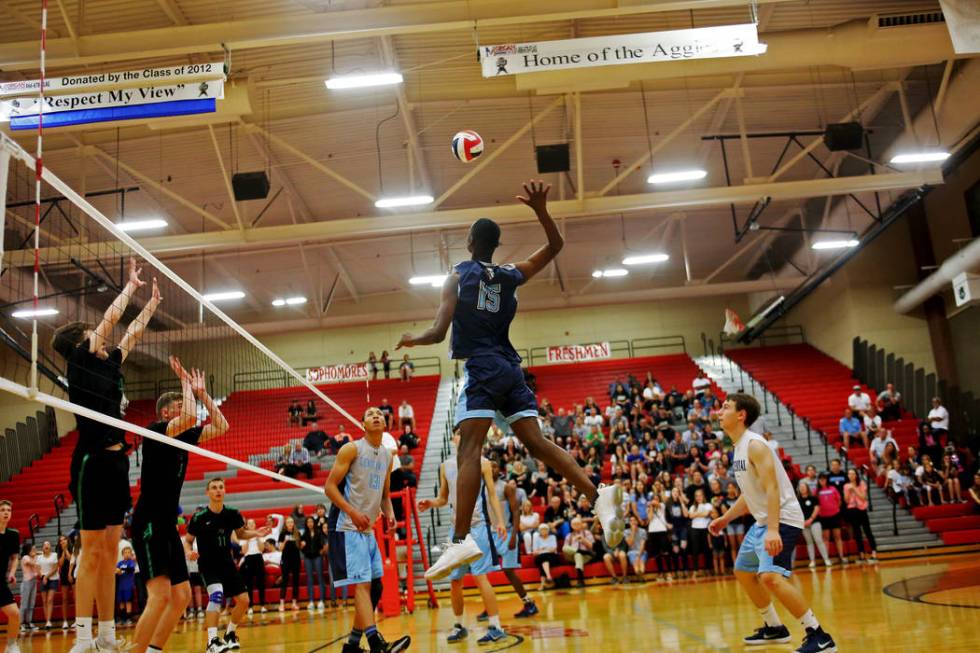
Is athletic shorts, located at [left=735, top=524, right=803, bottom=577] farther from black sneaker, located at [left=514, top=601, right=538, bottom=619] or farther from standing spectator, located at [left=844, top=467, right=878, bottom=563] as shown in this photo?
standing spectator, located at [left=844, top=467, right=878, bottom=563]

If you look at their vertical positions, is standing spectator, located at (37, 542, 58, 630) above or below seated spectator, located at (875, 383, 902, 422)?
below

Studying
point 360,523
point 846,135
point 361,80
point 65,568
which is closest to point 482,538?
point 360,523

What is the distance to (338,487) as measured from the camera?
703 cm

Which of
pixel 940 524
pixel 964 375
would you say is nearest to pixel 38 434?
pixel 940 524

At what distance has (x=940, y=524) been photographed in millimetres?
17641

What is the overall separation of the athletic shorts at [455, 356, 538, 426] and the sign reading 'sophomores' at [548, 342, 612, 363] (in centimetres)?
2885

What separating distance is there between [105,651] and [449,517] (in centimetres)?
1419

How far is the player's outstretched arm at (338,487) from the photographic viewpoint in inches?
260

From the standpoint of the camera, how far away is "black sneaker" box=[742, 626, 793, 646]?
6766 millimetres

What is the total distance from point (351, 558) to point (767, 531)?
11.0ft

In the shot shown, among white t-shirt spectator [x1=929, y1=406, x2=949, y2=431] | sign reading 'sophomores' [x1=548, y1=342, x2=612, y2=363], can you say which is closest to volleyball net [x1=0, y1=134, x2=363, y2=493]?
sign reading 'sophomores' [x1=548, y1=342, x2=612, y2=363]

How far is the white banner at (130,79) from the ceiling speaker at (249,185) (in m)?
5.40

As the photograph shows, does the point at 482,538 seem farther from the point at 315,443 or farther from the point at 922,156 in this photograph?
the point at 315,443

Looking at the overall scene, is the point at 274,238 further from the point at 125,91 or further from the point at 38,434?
the point at 38,434
